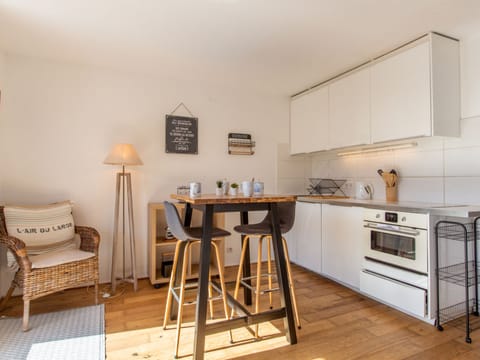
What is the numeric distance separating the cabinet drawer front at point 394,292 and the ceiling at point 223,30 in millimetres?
2093

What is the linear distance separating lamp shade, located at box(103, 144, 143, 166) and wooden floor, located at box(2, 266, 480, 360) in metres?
1.31

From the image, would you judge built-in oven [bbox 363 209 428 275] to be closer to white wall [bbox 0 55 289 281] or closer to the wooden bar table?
the wooden bar table

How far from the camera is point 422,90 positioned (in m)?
2.55

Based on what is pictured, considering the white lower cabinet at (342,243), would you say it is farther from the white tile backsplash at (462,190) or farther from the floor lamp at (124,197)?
the floor lamp at (124,197)

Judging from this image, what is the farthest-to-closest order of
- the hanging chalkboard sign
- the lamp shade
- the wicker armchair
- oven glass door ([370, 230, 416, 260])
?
the hanging chalkboard sign
the lamp shade
oven glass door ([370, 230, 416, 260])
the wicker armchair

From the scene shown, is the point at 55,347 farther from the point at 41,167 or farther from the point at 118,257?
the point at 41,167

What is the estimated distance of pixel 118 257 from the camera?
3.35m

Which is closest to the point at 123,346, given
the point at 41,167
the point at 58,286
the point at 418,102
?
the point at 58,286

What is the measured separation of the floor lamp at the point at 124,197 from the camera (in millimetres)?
2969

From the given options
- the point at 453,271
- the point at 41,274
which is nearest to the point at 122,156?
the point at 41,274

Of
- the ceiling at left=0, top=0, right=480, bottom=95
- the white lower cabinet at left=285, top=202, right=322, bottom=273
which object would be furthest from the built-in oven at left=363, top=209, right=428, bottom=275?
the ceiling at left=0, top=0, right=480, bottom=95

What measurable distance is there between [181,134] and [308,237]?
1969 mm

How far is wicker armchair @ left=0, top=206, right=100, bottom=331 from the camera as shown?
7.46ft

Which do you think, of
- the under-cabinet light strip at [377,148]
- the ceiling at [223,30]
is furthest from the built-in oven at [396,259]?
the ceiling at [223,30]
